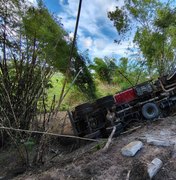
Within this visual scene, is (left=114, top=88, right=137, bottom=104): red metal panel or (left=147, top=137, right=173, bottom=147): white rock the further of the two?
(left=114, top=88, right=137, bottom=104): red metal panel

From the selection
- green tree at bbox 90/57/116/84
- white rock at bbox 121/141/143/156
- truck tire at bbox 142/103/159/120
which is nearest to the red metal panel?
truck tire at bbox 142/103/159/120

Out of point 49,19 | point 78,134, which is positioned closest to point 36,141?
point 78,134

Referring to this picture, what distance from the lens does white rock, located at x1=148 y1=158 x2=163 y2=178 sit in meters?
3.70

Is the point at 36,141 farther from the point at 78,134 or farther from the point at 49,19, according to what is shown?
the point at 49,19

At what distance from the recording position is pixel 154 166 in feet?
12.6

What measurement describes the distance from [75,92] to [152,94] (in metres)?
3.89

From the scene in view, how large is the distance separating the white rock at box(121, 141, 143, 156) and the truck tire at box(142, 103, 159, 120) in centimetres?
184

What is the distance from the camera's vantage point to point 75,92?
992 cm

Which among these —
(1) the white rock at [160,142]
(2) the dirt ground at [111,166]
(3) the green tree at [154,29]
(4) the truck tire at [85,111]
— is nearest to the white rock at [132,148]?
(2) the dirt ground at [111,166]

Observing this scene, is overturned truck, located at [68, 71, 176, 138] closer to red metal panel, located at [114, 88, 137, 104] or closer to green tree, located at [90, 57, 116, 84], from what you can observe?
red metal panel, located at [114, 88, 137, 104]

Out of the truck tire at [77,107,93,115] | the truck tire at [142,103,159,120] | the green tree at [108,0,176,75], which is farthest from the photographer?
the green tree at [108,0,176,75]

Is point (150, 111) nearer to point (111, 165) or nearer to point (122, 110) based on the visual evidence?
point (122, 110)

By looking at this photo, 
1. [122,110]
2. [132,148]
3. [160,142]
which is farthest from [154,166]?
[122,110]

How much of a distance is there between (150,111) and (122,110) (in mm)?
632
